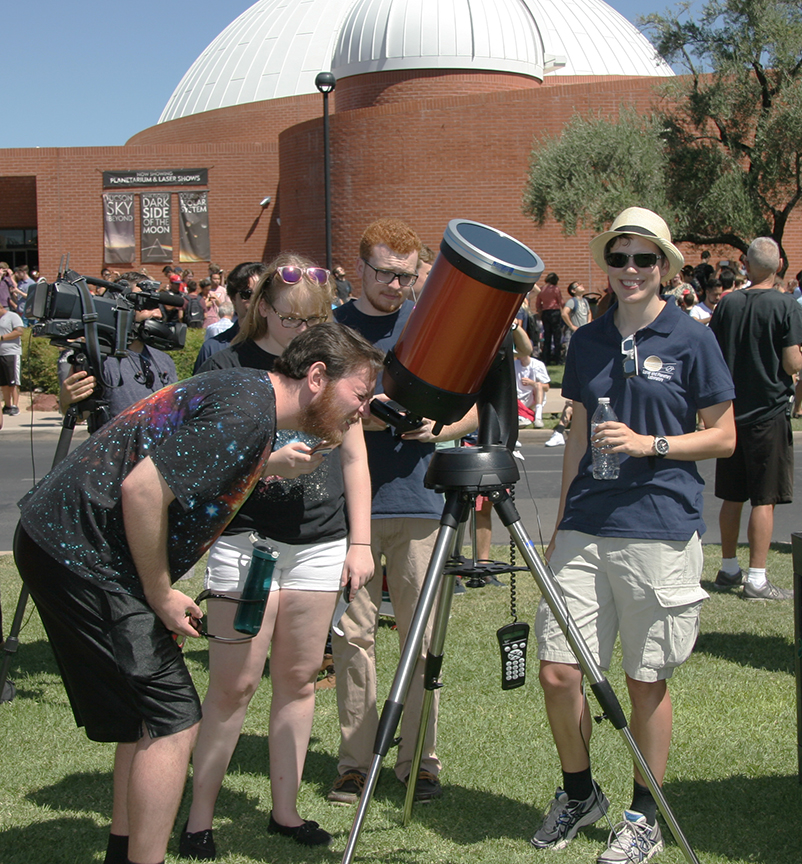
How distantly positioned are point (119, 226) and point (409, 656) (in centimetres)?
3199

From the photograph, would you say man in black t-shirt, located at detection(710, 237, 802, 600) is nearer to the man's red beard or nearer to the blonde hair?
the blonde hair

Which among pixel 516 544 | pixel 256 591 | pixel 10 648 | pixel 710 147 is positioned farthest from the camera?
pixel 710 147

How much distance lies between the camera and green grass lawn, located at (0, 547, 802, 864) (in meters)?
3.28

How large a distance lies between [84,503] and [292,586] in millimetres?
888

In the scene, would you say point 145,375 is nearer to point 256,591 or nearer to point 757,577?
point 256,591

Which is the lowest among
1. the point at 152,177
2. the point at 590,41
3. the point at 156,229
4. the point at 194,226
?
the point at 156,229

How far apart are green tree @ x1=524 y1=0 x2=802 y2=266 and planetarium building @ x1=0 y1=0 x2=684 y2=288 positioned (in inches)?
102

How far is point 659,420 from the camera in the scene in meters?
3.19

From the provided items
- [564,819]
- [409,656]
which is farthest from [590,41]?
[409,656]

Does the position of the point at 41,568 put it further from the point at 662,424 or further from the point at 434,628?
the point at 662,424

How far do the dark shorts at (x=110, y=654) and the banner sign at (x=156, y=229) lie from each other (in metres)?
31.0

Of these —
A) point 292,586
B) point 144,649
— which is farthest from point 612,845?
point 144,649

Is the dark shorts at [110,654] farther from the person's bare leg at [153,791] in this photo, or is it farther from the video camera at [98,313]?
the video camera at [98,313]

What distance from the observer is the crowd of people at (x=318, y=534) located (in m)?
2.54
